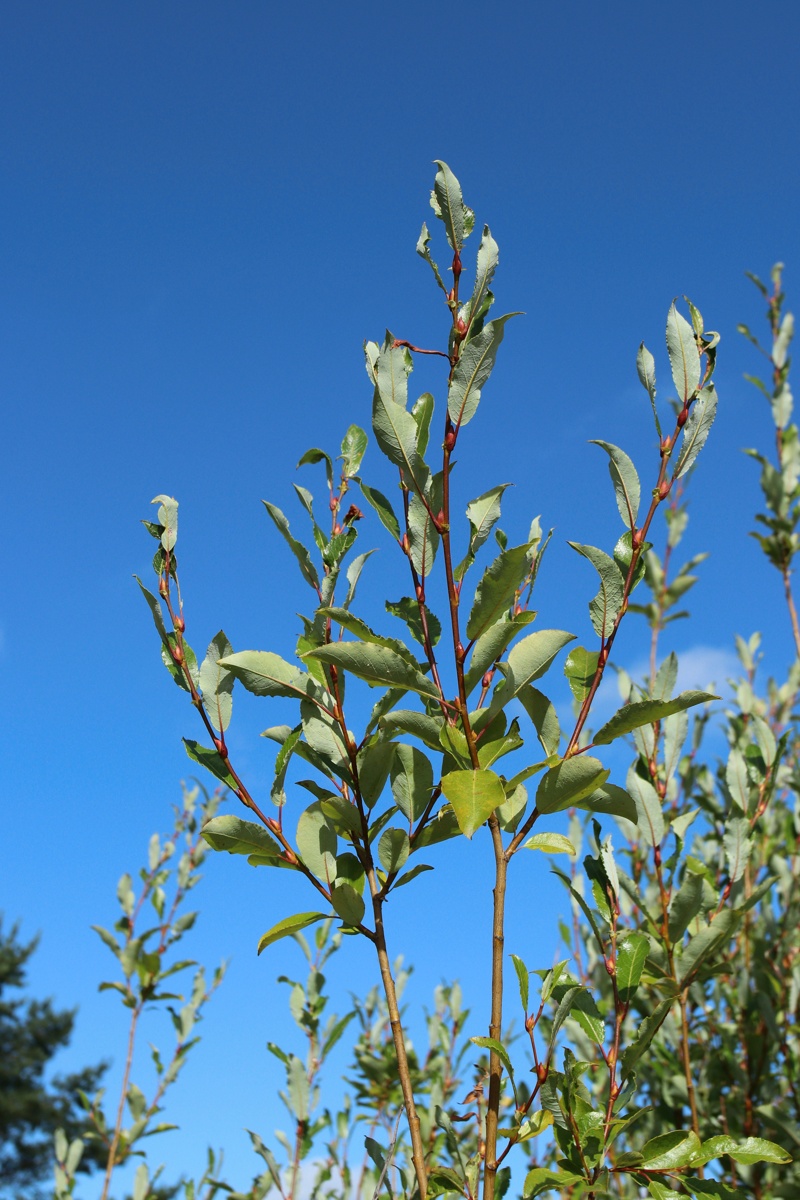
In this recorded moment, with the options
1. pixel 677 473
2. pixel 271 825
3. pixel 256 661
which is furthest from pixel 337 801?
pixel 677 473

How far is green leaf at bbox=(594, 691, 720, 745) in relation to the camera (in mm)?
1224

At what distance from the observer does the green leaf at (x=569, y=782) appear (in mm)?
1236

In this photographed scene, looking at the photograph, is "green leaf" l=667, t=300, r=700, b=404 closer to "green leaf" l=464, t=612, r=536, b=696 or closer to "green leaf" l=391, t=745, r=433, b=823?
"green leaf" l=464, t=612, r=536, b=696

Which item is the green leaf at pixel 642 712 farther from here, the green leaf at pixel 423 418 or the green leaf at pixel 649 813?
the green leaf at pixel 649 813

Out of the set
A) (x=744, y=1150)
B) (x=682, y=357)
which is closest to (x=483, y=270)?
(x=682, y=357)

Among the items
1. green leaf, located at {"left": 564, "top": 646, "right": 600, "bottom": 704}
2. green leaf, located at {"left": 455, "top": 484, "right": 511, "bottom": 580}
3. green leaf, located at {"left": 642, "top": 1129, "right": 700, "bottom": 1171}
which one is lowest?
green leaf, located at {"left": 642, "top": 1129, "right": 700, "bottom": 1171}

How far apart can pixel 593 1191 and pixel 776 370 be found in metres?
4.46

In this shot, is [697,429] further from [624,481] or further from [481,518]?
[481,518]

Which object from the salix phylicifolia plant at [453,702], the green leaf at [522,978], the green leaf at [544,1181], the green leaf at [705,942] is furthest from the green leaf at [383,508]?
the green leaf at [705,942]

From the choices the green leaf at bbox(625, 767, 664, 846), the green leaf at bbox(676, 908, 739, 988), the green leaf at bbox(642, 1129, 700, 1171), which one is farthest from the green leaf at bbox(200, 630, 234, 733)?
the green leaf at bbox(676, 908, 739, 988)

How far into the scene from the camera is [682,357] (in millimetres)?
1360

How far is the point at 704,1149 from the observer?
51.6 inches

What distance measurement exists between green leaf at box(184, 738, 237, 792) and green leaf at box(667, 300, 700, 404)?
0.89 m

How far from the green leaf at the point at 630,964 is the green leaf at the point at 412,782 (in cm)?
44
